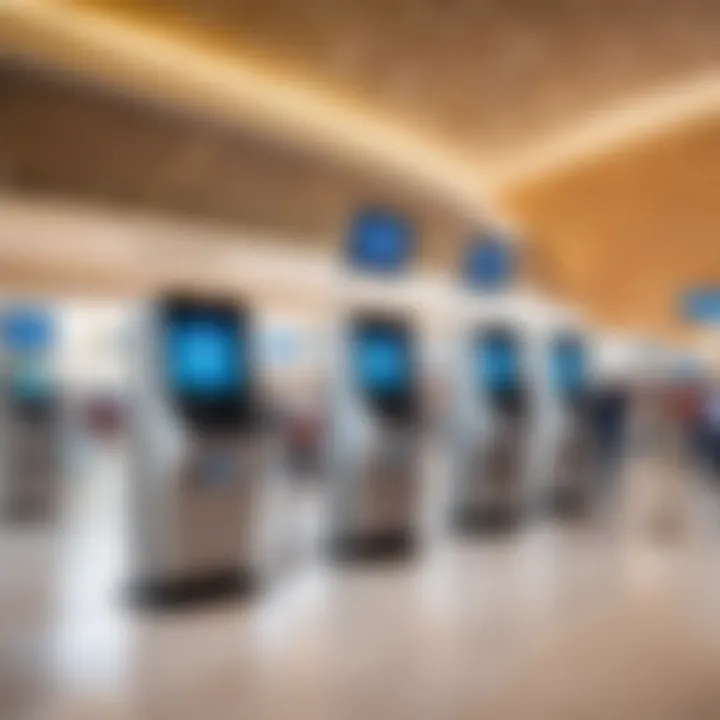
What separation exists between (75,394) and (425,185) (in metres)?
6.16

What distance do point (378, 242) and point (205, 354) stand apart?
3.12 m

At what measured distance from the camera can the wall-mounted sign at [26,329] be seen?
953 centimetres

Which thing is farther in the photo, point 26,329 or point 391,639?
point 26,329

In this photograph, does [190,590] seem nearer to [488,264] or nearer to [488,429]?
[488,429]

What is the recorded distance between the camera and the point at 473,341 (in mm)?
8445

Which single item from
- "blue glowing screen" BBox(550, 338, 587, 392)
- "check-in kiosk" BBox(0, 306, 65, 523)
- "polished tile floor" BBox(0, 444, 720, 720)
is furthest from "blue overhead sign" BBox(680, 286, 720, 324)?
"check-in kiosk" BBox(0, 306, 65, 523)

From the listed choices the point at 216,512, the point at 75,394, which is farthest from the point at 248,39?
the point at 75,394

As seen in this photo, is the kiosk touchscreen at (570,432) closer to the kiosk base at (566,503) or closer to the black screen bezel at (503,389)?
the kiosk base at (566,503)

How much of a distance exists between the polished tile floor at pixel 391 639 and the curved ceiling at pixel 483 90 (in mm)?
3170

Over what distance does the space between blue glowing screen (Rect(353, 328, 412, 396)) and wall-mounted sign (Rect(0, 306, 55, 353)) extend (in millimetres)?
4211

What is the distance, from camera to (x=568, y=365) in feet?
31.4

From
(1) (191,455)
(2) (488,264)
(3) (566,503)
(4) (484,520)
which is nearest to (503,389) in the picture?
(4) (484,520)

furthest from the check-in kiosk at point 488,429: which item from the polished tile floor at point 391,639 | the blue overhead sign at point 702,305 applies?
the blue overhead sign at point 702,305

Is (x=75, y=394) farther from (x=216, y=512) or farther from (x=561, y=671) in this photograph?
(x=561, y=671)
